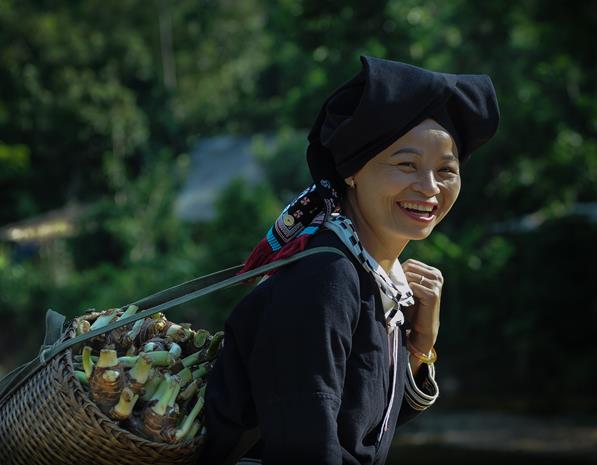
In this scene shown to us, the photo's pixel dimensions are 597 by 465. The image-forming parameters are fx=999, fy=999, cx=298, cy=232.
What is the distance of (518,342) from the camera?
11211 millimetres

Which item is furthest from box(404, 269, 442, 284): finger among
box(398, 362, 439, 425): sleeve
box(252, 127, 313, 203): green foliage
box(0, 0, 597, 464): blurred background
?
box(252, 127, 313, 203): green foliage

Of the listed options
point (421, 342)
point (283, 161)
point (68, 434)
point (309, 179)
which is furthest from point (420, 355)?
point (283, 161)

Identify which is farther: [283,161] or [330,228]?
[283,161]

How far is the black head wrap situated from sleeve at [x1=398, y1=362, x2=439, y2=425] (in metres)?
0.48

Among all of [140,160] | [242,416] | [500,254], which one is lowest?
[140,160]

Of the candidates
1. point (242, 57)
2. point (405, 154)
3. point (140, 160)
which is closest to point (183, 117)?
point (140, 160)

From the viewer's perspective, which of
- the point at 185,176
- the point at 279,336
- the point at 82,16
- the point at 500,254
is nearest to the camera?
the point at 279,336

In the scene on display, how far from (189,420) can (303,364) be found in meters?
0.27

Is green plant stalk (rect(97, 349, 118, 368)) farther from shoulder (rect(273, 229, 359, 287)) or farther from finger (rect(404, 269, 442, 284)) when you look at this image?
finger (rect(404, 269, 442, 284))

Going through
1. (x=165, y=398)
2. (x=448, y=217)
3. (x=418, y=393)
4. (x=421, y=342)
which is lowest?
(x=448, y=217)

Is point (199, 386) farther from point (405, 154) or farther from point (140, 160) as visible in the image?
point (140, 160)

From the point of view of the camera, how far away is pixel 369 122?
2.08m

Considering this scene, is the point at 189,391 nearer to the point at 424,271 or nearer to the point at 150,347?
the point at 150,347

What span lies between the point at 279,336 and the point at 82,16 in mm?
24025
